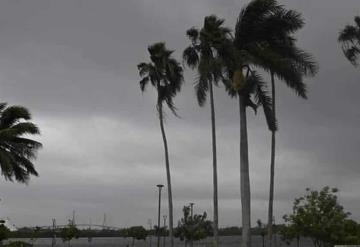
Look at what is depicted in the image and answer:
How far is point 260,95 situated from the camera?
3167 cm

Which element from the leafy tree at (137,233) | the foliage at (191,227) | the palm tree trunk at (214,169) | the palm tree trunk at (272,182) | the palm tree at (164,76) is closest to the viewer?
the palm tree trunk at (272,182)

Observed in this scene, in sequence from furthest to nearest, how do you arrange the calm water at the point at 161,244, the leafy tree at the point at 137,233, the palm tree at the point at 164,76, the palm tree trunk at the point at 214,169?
the leafy tree at the point at 137,233 → the calm water at the point at 161,244 → the palm tree at the point at 164,76 → the palm tree trunk at the point at 214,169

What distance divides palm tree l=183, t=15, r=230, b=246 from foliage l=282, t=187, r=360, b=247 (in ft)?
32.2

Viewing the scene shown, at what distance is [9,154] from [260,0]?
1453cm

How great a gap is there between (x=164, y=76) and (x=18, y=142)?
45.7ft

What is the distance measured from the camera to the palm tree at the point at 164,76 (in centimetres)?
4084

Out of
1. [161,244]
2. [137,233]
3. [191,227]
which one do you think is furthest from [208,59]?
[161,244]

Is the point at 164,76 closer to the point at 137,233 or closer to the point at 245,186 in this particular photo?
the point at 245,186

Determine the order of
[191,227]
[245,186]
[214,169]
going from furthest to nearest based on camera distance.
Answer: [191,227]
[214,169]
[245,186]

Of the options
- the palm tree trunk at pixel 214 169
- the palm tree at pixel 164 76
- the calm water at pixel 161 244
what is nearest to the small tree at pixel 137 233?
the calm water at pixel 161 244

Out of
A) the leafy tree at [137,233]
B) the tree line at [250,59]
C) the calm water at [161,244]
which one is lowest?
the calm water at [161,244]

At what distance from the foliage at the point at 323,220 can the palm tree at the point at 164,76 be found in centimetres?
888

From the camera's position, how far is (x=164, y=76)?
135ft

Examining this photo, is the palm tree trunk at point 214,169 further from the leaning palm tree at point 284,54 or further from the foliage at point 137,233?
the foliage at point 137,233
